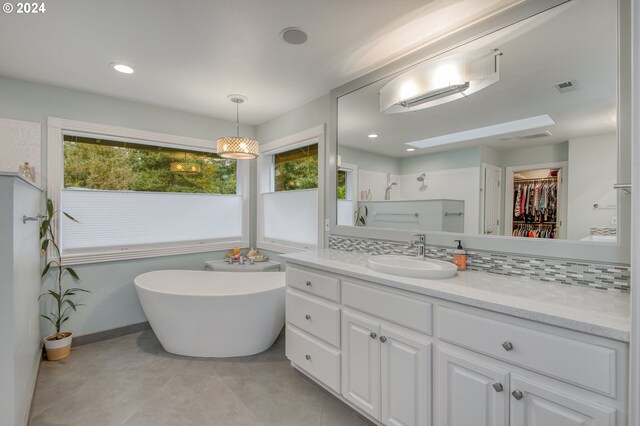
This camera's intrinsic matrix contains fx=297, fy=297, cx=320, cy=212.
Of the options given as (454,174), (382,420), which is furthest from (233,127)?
(382,420)

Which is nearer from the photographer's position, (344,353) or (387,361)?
(387,361)

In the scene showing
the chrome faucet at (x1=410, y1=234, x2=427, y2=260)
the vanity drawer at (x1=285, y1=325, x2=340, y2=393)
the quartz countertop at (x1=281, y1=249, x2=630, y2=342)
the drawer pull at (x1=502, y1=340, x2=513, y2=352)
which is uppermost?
the chrome faucet at (x1=410, y1=234, x2=427, y2=260)

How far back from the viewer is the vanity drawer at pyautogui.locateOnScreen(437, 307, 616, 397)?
985 millimetres

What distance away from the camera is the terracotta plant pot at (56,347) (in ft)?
8.44

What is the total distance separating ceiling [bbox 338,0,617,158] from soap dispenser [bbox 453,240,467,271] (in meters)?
0.66

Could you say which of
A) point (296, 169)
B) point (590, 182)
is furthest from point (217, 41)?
point (590, 182)

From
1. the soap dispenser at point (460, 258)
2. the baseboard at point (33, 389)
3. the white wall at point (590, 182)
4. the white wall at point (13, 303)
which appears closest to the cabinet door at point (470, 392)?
the soap dispenser at point (460, 258)

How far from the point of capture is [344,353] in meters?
1.87

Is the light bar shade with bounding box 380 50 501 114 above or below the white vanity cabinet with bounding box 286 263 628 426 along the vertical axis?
above

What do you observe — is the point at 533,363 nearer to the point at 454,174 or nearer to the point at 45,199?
the point at 454,174

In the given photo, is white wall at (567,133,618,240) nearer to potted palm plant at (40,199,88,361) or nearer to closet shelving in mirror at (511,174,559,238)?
closet shelving in mirror at (511,174,559,238)

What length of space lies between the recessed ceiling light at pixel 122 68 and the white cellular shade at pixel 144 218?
50.7 inches

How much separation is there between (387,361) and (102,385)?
2.14 m

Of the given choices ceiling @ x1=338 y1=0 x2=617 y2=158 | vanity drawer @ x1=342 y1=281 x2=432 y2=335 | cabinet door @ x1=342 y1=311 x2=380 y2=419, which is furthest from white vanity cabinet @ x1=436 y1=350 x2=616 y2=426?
ceiling @ x1=338 y1=0 x2=617 y2=158
